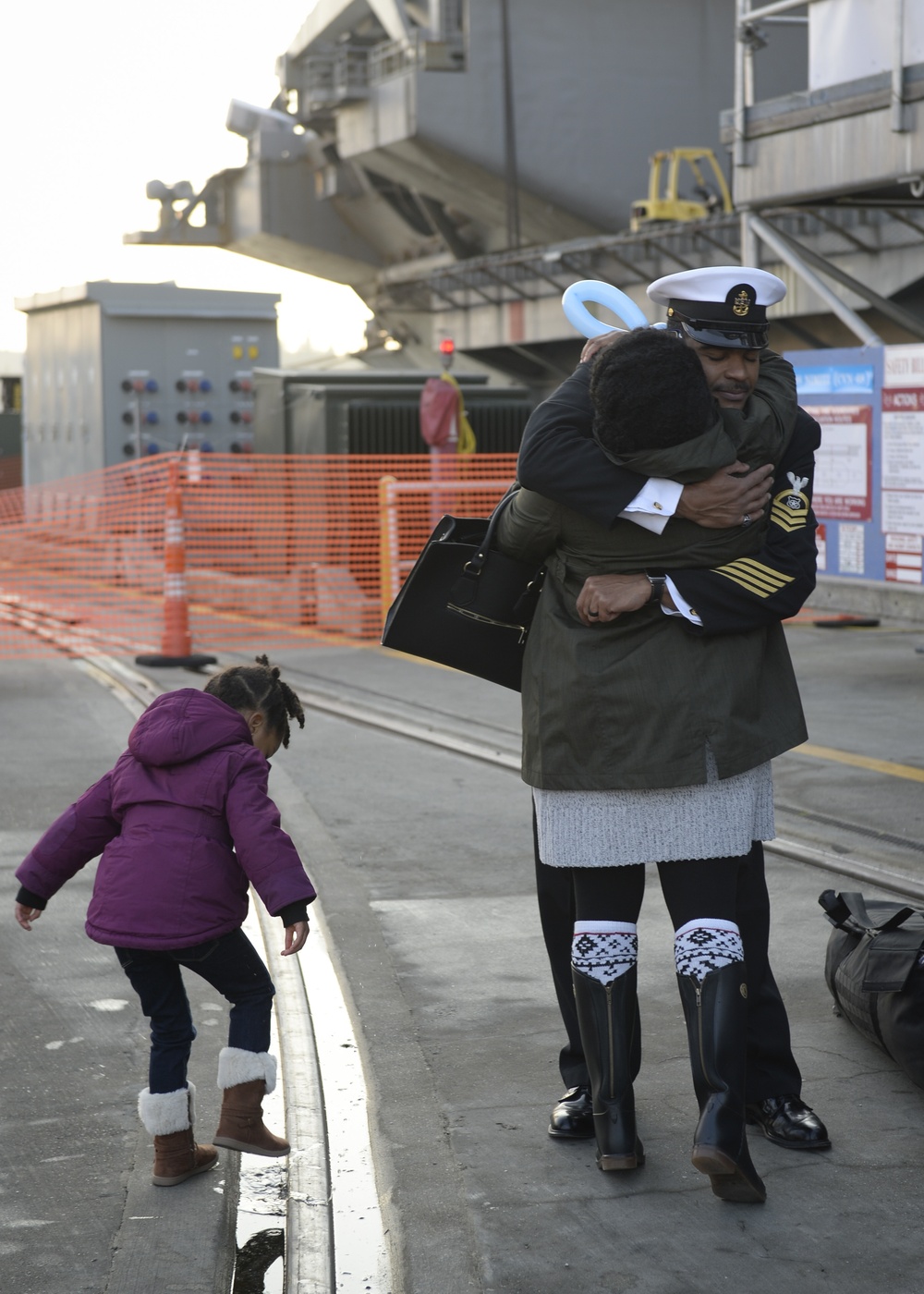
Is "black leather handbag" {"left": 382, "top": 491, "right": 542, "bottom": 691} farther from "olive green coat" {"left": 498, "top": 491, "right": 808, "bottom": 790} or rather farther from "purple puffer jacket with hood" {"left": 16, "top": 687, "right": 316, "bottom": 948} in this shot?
"purple puffer jacket with hood" {"left": 16, "top": 687, "right": 316, "bottom": 948}

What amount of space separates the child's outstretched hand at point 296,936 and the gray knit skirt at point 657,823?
1.72 feet

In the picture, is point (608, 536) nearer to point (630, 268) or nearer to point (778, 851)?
point (778, 851)

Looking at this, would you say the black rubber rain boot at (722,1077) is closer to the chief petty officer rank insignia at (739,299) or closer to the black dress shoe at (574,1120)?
the black dress shoe at (574,1120)

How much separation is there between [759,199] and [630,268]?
51.9 feet

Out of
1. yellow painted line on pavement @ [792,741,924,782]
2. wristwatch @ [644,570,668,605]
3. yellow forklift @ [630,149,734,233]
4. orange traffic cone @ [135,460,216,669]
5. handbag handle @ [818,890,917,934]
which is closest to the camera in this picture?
wristwatch @ [644,570,668,605]

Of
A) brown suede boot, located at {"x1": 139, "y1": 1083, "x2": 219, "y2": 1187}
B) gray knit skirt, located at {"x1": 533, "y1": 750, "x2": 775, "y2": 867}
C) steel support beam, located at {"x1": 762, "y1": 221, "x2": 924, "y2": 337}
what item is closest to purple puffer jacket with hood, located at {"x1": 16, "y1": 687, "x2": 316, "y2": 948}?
brown suede boot, located at {"x1": 139, "y1": 1083, "x2": 219, "y2": 1187}

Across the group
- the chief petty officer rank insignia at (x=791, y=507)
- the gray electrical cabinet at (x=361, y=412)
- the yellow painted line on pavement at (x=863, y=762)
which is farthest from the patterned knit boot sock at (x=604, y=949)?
the gray electrical cabinet at (x=361, y=412)

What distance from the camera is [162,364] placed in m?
24.1

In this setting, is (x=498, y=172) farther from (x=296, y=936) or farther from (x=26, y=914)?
(x=296, y=936)

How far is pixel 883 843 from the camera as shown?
638cm

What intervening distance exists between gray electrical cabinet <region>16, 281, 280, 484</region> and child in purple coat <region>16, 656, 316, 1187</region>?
66.9ft

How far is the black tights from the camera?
327 cm

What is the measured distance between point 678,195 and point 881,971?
101ft

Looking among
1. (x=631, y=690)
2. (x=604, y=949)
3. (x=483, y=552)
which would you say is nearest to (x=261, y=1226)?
(x=604, y=949)
